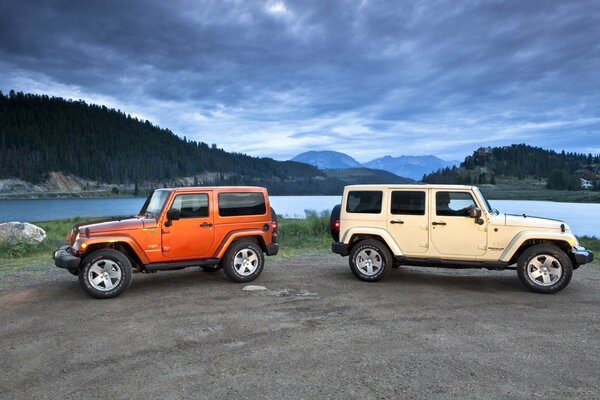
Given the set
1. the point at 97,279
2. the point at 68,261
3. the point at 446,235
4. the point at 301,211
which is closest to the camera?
the point at 68,261

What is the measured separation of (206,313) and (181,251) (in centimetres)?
202

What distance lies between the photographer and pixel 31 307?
277 inches

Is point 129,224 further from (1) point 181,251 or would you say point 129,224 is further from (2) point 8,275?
(2) point 8,275

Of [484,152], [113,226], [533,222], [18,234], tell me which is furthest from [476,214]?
[484,152]

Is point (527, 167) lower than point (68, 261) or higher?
higher

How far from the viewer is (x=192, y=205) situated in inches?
334

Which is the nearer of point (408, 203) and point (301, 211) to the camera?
point (408, 203)

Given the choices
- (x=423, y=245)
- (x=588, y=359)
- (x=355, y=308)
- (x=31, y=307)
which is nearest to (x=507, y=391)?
(x=588, y=359)

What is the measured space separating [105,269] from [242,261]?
→ 2615 millimetres

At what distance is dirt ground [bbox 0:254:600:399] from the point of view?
409 centimetres

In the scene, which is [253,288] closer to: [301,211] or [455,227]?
[455,227]

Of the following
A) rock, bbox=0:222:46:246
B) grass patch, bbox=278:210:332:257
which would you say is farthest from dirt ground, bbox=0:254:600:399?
rock, bbox=0:222:46:246

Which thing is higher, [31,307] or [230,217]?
[230,217]

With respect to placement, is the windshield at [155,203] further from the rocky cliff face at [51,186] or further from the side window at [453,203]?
the rocky cliff face at [51,186]
